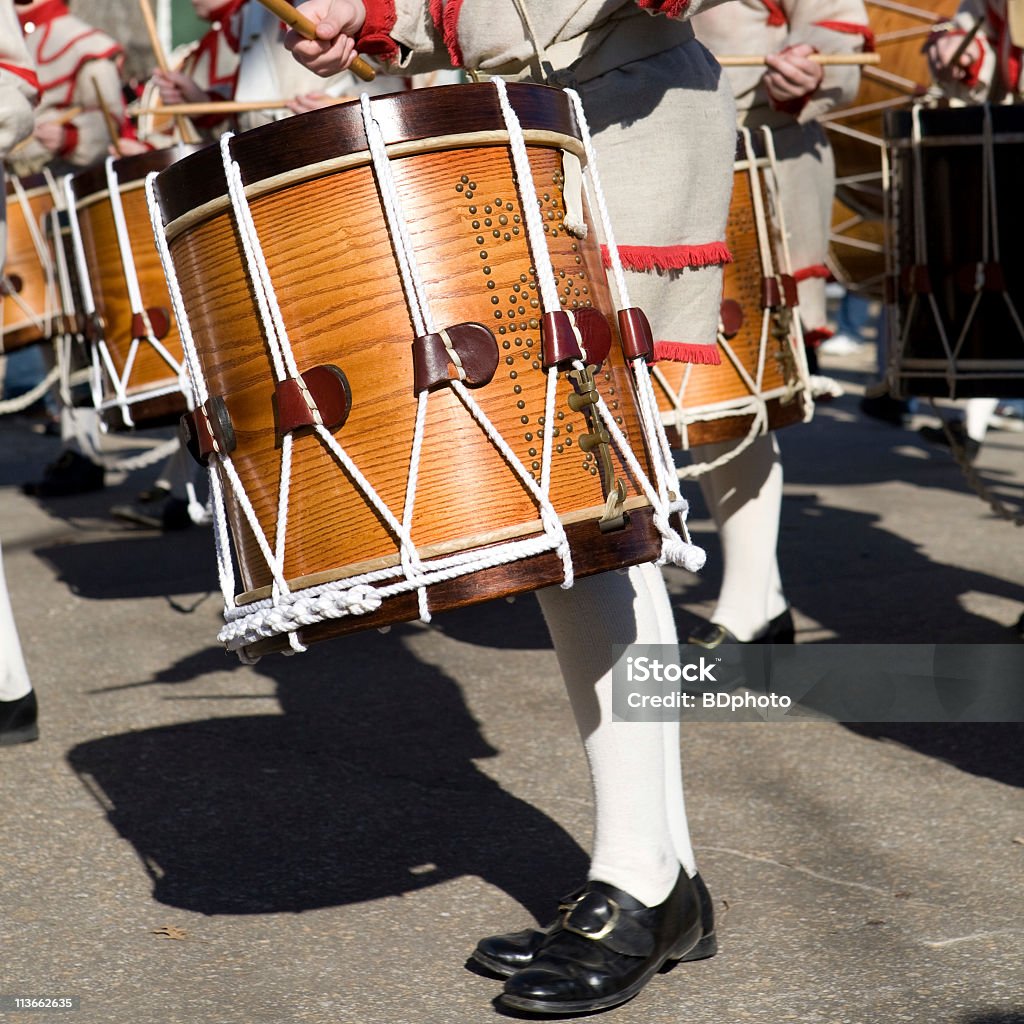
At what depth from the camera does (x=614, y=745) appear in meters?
2.08

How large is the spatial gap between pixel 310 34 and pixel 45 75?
400 cm

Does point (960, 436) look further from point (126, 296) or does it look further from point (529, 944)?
point (529, 944)

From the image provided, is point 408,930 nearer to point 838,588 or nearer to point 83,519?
point 838,588

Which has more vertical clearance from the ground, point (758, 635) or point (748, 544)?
point (748, 544)

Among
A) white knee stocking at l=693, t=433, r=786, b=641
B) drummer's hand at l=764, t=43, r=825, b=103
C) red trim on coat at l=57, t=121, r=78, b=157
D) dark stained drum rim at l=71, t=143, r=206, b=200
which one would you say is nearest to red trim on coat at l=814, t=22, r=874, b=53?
drummer's hand at l=764, t=43, r=825, b=103

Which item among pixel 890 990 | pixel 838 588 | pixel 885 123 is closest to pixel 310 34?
pixel 890 990

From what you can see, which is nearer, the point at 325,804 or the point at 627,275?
the point at 627,275

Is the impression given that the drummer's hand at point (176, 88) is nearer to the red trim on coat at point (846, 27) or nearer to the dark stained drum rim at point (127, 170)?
the dark stained drum rim at point (127, 170)

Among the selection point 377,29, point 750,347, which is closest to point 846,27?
point 750,347

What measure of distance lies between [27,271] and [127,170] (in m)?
1.27

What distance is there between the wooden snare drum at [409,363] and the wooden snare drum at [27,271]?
10.9 ft

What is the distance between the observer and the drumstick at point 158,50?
4.66 meters

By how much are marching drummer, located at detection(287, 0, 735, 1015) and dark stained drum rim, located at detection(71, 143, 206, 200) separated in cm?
177

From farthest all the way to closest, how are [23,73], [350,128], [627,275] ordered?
[23,73]
[627,275]
[350,128]
